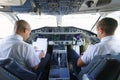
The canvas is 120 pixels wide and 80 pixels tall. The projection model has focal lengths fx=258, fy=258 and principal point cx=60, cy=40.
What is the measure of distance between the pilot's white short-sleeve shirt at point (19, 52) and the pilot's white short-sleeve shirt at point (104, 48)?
1.89ft

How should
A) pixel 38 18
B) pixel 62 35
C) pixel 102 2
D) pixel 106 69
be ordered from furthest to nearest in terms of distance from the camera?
pixel 38 18
pixel 62 35
pixel 102 2
pixel 106 69

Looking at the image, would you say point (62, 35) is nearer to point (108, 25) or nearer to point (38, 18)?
point (108, 25)

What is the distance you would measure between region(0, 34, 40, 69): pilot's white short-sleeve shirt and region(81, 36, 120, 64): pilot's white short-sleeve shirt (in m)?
0.58

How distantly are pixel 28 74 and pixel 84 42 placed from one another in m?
1.97

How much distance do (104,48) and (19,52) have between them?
0.94 m

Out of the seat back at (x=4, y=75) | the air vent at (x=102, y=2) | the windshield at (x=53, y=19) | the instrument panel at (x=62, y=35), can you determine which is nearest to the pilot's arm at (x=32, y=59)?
the seat back at (x=4, y=75)

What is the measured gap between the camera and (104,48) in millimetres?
2809

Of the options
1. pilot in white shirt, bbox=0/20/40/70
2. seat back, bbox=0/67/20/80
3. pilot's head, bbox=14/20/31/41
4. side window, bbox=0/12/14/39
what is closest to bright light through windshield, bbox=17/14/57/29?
side window, bbox=0/12/14/39

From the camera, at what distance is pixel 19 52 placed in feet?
9.49

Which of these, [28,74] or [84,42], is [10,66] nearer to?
[28,74]

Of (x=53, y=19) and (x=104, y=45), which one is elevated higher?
(x=53, y=19)

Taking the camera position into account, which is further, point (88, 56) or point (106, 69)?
point (88, 56)

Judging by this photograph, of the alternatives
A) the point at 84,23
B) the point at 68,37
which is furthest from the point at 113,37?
the point at 84,23

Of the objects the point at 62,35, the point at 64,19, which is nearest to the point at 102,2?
the point at 62,35
